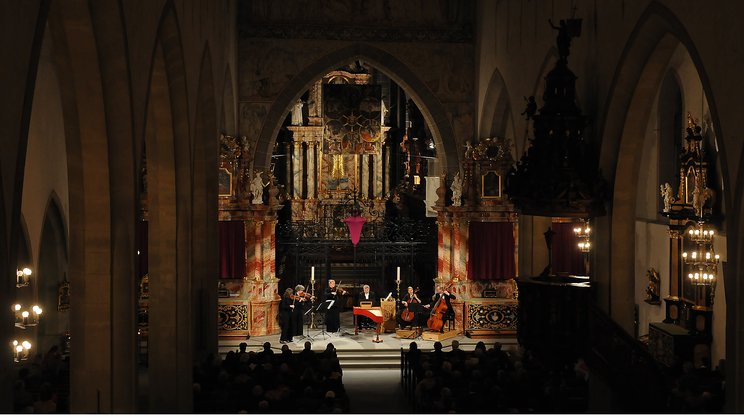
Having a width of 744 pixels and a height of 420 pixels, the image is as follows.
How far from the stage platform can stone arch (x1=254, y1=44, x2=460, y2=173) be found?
4.91 metres

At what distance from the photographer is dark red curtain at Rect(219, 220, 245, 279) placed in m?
25.0

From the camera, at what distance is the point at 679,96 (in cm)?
2061

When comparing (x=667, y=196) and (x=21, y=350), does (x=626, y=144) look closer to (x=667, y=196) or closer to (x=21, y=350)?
(x=667, y=196)

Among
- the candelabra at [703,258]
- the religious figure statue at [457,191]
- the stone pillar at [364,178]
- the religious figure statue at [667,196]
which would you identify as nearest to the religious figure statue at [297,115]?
the stone pillar at [364,178]

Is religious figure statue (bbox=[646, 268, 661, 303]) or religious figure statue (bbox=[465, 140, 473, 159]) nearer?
religious figure statue (bbox=[646, 268, 661, 303])

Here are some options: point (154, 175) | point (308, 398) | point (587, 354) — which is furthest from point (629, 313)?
point (154, 175)

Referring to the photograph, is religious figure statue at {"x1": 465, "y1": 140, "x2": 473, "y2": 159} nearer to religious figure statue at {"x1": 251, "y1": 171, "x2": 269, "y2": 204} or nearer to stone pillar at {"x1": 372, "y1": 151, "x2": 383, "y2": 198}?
religious figure statue at {"x1": 251, "y1": 171, "x2": 269, "y2": 204}

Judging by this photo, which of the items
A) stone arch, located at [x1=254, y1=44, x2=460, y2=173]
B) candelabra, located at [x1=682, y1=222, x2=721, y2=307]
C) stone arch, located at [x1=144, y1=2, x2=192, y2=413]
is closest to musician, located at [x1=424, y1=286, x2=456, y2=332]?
stone arch, located at [x1=254, y1=44, x2=460, y2=173]

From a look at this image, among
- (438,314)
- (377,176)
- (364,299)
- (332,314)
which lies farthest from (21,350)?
(377,176)

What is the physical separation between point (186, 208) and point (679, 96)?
34.9 feet

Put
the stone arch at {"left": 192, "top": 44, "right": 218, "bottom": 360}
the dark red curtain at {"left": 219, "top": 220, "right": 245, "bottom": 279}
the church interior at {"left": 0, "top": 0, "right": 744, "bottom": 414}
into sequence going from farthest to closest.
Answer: the dark red curtain at {"left": 219, "top": 220, "right": 245, "bottom": 279}
the stone arch at {"left": 192, "top": 44, "right": 218, "bottom": 360}
the church interior at {"left": 0, "top": 0, "right": 744, "bottom": 414}

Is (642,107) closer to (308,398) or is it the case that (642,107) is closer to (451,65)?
(308,398)

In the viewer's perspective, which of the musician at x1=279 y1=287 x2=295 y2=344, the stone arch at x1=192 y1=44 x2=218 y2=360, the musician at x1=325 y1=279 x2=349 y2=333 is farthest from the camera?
the musician at x1=325 y1=279 x2=349 y2=333

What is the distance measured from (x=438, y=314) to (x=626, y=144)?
10113 millimetres
